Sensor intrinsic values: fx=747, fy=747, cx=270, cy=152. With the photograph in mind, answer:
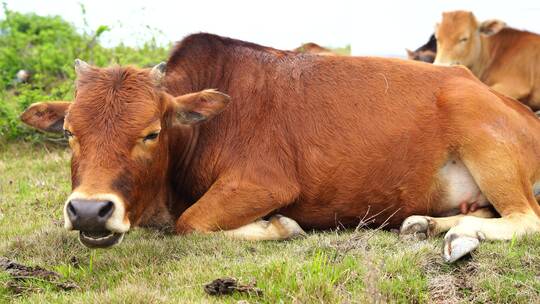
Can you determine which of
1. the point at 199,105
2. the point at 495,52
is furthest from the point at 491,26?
the point at 199,105

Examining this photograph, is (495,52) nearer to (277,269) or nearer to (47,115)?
(47,115)

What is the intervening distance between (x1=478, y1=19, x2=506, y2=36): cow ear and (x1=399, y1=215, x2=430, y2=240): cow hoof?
26.9 ft

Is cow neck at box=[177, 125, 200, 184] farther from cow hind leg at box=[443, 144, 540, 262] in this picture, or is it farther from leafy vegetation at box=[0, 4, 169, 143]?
leafy vegetation at box=[0, 4, 169, 143]

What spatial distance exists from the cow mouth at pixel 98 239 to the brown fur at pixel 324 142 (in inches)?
34.5

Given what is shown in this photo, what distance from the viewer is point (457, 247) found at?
18.0 ft

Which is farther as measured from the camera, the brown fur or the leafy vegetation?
the leafy vegetation

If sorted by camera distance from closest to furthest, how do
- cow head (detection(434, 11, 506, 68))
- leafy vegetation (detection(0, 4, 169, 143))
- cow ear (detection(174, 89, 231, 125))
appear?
1. cow ear (detection(174, 89, 231, 125))
2. leafy vegetation (detection(0, 4, 169, 143))
3. cow head (detection(434, 11, 506, 68))

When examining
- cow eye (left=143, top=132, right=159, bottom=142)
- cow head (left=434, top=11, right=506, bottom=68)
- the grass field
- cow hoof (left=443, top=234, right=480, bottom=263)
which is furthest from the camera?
cow head (left=434, top=11, right=506, bottom=68)

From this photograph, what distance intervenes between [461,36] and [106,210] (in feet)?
32.2

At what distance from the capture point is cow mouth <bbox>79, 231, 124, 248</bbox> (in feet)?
17.6

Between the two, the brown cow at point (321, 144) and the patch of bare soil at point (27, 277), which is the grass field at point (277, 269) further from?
the brown cow at point (321, 144)

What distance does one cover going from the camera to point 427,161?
694cm

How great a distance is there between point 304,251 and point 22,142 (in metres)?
7.42

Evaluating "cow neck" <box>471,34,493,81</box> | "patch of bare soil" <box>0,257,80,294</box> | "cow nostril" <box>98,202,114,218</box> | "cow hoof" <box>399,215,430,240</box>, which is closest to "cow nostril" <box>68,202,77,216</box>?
"cow nostril" <box>98,202,114,218</box>
